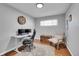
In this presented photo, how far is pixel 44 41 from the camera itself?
1.46 meters

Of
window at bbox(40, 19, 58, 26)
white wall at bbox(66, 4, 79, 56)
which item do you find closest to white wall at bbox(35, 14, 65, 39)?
window at bbox(40, 19, 58, 26)

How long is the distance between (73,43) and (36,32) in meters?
0.73

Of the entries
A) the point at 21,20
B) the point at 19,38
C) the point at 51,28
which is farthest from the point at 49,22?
the point at 19,38

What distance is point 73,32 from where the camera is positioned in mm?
1495

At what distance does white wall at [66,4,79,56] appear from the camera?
4.58ft

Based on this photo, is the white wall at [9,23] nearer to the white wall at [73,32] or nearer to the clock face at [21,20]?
the clock face at [21,20]

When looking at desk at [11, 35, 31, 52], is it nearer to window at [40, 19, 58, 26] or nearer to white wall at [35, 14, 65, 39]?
white wall at [35, 14, 65, 39]

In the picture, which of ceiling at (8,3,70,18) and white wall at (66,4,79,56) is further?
white wall at (66,4,79,56)

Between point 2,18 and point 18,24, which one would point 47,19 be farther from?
point 2,18

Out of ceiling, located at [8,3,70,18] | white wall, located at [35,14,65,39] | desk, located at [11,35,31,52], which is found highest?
ceiling, located at [8,3,70,18]

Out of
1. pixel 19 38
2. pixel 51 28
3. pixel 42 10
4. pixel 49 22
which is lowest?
pixel 19 38

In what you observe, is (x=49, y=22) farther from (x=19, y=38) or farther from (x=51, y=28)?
(x=19, y=38)

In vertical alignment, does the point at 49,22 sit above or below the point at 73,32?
above

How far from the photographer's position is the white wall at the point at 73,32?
4.58ft
